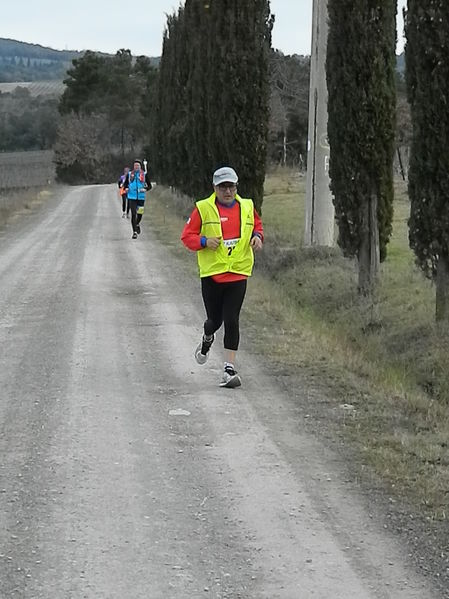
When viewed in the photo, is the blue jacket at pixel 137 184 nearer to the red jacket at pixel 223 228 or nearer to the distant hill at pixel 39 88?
the red jacket at pixel 223 228

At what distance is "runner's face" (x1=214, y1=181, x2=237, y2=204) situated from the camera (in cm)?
857

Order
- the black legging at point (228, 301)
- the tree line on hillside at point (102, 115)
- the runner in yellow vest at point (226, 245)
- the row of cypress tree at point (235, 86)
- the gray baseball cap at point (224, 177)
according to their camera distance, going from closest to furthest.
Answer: the gray baseball cap at point (224, 177) < the runner in yellow vest at point (226, 245) < the black legging at point (228, 301) < the row of cypress tree at point (235, 86) < the tree line on hillside at point (102, 115)

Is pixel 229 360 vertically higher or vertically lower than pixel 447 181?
lower

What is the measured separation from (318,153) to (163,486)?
48.2 feet

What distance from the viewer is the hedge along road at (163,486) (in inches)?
185

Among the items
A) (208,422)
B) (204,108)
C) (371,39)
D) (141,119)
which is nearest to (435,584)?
(208,422)

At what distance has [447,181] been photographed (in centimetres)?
1122

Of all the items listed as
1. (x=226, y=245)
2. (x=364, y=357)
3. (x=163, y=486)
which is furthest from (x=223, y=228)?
(x=163, y=486)

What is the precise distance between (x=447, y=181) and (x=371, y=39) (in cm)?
384

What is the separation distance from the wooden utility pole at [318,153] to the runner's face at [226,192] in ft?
36.7

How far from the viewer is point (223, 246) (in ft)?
28.8

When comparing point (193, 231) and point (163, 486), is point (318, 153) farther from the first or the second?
point (163, 486)

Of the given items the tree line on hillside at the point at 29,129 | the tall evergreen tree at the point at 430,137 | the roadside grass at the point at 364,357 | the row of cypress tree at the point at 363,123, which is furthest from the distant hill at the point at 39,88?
the tall evergreen tree at the point at 430,137

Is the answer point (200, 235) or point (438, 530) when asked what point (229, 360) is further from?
point (438, 530)
